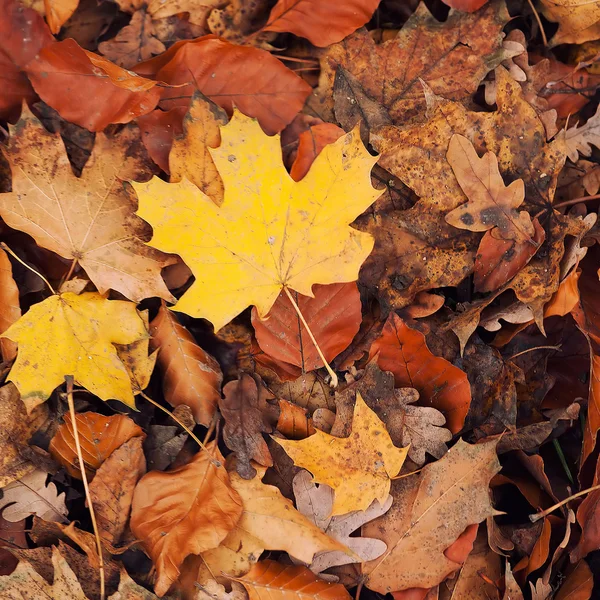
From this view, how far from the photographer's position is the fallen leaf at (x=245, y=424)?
1.55 meters

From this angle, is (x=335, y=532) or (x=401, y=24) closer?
(x=335, y=532)

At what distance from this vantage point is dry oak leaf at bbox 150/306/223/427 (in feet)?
5.17

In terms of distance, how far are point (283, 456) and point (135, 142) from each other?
914mm

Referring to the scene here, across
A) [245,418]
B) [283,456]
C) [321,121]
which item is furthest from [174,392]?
[321,121]

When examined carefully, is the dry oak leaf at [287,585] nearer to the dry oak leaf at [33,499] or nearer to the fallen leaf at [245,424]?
the fallen leaf at [245,424]

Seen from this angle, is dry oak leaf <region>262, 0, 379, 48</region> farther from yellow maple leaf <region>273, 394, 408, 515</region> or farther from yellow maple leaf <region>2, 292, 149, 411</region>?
yellow maple leaf <region>273, 394, 408, 515</region>

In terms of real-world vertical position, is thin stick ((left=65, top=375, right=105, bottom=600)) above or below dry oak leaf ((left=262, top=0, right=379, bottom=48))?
below

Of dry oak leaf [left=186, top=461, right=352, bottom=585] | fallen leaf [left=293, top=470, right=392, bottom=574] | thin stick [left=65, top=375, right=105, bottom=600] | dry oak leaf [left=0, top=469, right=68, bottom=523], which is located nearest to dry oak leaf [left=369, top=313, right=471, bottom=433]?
fallen leaf [left=293, top=470, right=392, bottom=574]

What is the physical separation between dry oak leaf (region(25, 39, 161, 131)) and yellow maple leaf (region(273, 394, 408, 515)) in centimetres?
92

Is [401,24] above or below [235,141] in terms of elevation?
above

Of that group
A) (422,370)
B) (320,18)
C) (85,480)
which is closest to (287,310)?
(422,370)

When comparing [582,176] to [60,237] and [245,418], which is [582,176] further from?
[60,237]

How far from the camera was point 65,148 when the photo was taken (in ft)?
5.00

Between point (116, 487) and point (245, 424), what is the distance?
367 millimetres
